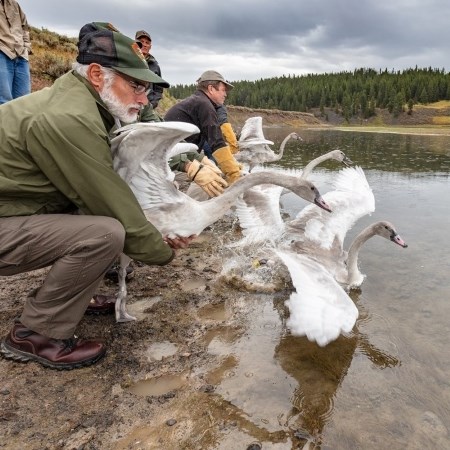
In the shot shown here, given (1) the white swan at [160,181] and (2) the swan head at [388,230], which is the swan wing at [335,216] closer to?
(2) the swan head at [388,230]

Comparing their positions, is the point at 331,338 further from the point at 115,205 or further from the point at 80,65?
the point at 80,65

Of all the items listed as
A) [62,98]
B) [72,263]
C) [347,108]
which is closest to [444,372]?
[72,263]

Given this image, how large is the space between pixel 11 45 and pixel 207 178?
397 centimetres

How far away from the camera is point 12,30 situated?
635cm

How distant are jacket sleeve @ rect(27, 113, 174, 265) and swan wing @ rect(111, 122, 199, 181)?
268 millimetres

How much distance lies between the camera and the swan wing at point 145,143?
11.6 feet

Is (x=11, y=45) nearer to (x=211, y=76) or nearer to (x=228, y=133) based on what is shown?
(x=211, y=76)

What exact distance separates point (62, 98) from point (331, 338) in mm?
2973

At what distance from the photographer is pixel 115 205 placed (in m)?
3.49

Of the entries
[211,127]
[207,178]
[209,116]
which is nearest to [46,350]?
[207,178]

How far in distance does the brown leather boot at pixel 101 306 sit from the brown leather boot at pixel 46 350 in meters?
0.84

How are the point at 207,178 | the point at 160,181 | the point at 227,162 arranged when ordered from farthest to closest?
the point at 227,162 → the point at 207,178 → the point at 160,181

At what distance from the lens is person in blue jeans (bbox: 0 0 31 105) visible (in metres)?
6.26

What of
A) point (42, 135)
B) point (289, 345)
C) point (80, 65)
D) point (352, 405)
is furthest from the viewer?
point (289, 345)
